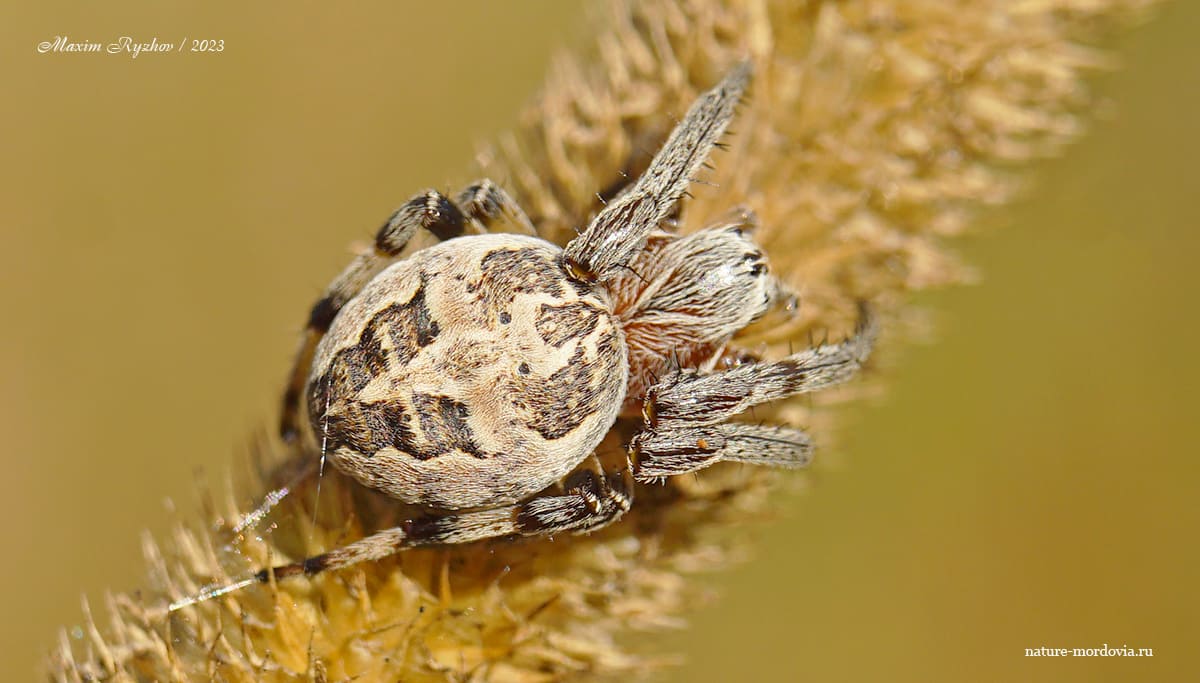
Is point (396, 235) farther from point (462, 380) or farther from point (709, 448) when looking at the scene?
point (709, 448)

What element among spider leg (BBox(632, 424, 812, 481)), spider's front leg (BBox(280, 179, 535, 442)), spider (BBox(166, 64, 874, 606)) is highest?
spider's front leg (BBox(280, 179, 535, 442))

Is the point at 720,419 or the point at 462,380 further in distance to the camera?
the point at 720,419

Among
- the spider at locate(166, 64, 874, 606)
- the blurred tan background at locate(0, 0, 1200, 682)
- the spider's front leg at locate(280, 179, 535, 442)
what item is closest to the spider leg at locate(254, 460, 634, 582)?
the spider at locate(166, 64, 874, 606)

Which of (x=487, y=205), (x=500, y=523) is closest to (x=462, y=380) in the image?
(x=500, y=523)

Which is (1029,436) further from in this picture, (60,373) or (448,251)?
(60,373)

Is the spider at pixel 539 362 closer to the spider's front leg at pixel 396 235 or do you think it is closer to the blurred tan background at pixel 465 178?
the spider's front leg at pixel 396 235

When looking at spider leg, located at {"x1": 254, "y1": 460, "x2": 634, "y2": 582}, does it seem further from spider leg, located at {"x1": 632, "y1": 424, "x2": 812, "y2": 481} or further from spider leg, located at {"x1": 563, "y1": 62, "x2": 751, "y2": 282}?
spider leg, located at {"x1": 563, "y1": 62, "x2": 751, "y2": 282}
